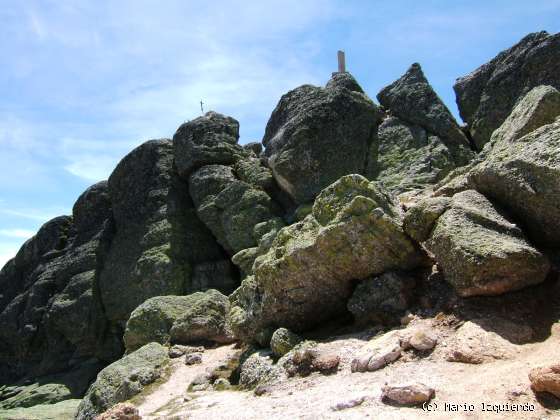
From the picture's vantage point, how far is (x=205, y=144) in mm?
38062

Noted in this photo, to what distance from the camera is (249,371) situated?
1474 cm

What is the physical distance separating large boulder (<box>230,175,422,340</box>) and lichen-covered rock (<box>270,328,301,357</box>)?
1090 millimetres

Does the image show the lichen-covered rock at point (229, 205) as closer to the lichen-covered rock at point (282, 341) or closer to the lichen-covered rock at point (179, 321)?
the lichen-covered rock at point (179, 321)

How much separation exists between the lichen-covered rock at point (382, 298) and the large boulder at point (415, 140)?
15.1 metres

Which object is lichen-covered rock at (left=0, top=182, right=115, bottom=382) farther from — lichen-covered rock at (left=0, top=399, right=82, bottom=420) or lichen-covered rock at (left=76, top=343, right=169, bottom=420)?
lichen-covered rock at (left=76, top=343, right=169, bottom=420)

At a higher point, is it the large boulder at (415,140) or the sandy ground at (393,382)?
the large boulder at (415,140)

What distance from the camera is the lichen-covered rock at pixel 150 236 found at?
34.9 m

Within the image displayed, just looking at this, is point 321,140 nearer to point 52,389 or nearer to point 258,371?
point 258,371

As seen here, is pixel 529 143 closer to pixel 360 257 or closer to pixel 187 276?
pixel 360 257

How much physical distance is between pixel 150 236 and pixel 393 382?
2908cm

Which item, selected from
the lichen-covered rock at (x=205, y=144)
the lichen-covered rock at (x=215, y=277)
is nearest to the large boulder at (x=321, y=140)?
the lichen-covered rock at (x=205, y=144)

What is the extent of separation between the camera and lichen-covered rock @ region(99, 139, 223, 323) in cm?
3494

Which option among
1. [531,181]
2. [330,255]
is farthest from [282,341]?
[531,181]

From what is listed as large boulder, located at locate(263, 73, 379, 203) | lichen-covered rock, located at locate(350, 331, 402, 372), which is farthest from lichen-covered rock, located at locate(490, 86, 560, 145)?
large boulder, located at locate(263, 73, 379, 203)
